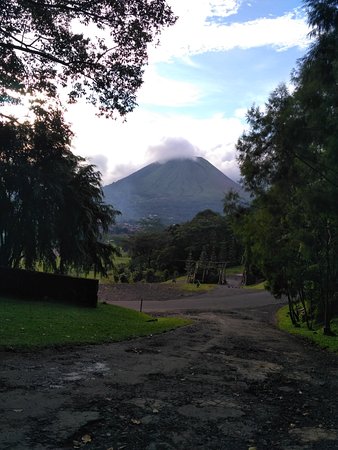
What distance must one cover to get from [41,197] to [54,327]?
1107 cm

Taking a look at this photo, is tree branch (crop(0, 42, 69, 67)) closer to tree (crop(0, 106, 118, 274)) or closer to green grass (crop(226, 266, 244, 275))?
tree (crop(0, 106, 118, 274))

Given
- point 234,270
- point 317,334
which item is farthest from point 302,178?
point 234,270

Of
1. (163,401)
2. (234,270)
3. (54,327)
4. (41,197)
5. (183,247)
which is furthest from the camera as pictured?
(234,270)

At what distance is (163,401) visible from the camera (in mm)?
6844

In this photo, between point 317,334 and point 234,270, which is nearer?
point 317,334

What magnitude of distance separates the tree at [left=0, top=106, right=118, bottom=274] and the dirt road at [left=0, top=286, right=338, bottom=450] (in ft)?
45.9

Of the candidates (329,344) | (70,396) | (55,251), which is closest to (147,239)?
(55,251)

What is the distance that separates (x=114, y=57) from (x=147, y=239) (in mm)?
71629

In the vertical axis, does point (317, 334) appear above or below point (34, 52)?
below

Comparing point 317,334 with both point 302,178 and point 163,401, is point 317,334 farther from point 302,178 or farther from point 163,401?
point 163,401

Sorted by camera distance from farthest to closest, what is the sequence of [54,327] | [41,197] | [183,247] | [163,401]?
1. [183,247]
2. [41,197]
3. [54,327]
4. [163,401]

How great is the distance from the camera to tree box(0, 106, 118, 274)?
23.0m

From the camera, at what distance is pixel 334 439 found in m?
5.58

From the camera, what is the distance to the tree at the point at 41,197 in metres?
23.0
